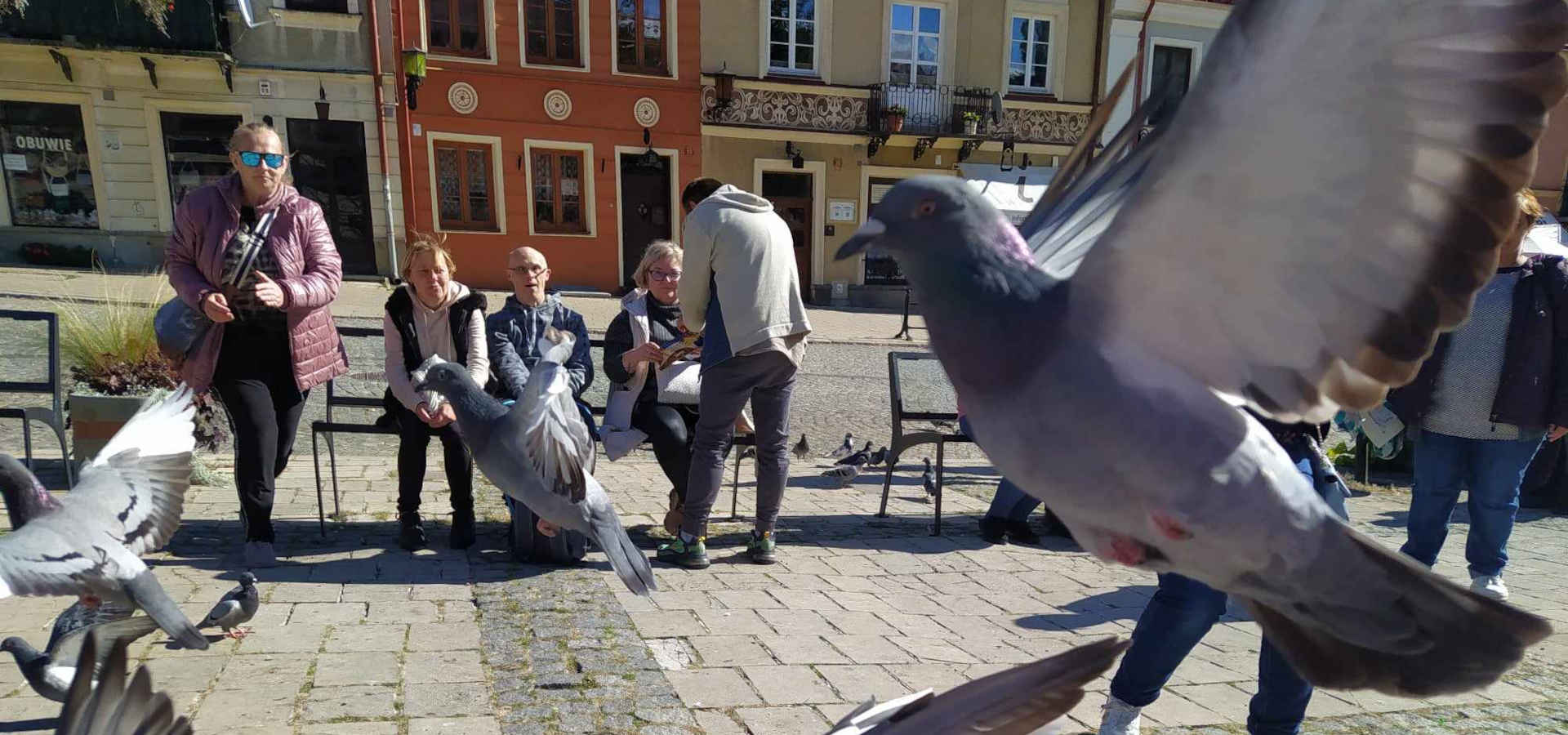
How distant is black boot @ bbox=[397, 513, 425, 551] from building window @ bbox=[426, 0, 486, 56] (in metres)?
13.7

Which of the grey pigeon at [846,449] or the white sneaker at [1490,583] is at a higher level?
the white sneaker at [1490,583]

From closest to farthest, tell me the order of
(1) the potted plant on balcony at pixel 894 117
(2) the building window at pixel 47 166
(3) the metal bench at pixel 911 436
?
1. (3) the metal bench at pixel 911 436
2. (2) the building window at pixel 47 166
3. (1) the potted plant on balcony at pixel 894 117

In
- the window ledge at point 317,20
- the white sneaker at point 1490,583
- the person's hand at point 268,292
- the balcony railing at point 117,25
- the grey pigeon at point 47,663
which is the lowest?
the white sneaker at point 1490,583

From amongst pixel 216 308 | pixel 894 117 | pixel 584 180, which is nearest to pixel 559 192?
pixel 584 180

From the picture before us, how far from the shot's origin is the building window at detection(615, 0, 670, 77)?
16453 millimetres

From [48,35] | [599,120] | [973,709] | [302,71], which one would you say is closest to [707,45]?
[599,120]

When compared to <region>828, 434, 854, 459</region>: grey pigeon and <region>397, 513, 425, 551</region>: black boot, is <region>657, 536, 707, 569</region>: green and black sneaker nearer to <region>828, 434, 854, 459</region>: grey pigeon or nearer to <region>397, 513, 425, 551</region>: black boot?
<region>397, 513, 425, 551</region>: black boot

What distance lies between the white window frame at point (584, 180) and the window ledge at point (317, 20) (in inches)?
135

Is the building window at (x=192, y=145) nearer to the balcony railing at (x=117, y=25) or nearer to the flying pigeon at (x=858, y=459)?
the balcony railing at (x=117, y=25)

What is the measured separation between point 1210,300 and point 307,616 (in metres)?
3.52

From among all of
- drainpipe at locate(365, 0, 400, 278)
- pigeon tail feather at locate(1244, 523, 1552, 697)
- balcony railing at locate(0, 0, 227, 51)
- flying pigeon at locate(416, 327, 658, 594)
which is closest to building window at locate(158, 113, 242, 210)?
balcony railing at locate(0, 0, 227, 51)

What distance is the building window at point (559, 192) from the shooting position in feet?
54.0

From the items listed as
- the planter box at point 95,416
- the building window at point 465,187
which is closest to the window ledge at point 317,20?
the building window at point 465,187

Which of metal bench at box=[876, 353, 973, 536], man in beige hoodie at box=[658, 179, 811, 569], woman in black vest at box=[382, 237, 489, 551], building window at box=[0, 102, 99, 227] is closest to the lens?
man in beige hoodie at box=[658, 179, 811, 569]
